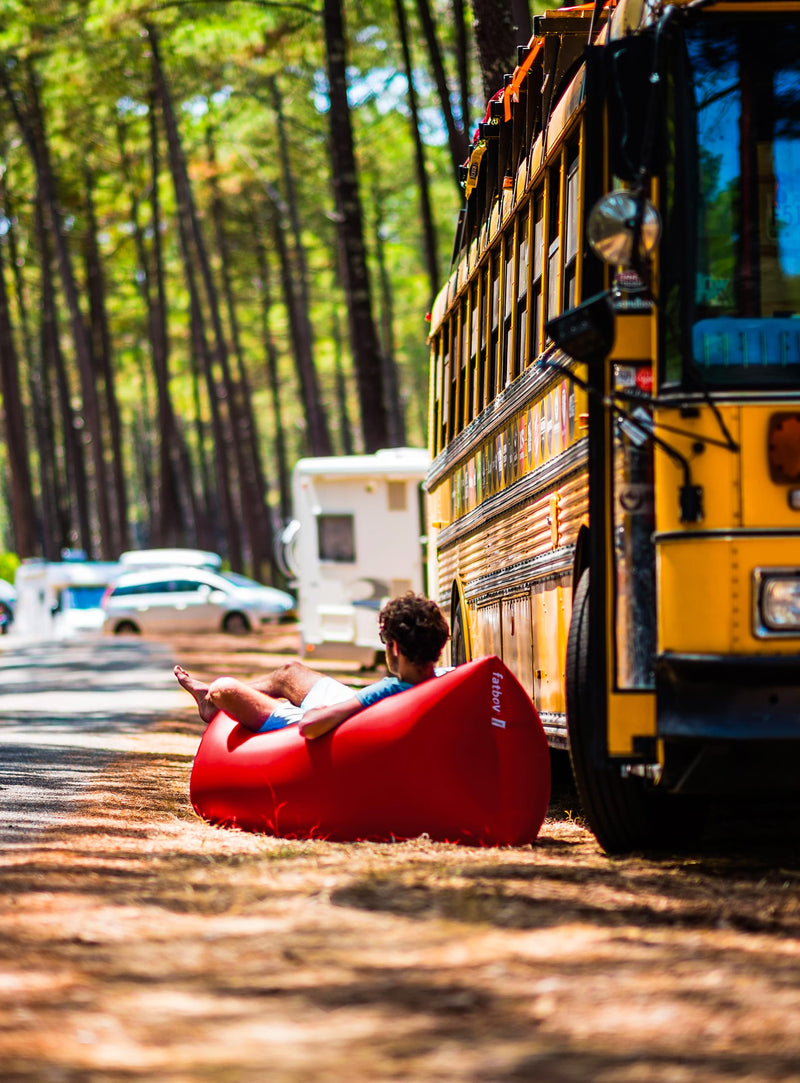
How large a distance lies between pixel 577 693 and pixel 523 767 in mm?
589

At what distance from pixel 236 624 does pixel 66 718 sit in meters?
21.7

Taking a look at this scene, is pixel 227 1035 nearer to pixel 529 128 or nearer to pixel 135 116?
pixel 529 128

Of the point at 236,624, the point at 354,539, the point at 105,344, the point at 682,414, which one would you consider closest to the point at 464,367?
the point at 682,414

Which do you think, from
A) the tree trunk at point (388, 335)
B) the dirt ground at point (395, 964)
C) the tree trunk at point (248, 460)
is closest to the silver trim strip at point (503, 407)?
the dirt ground at point (395, 964)

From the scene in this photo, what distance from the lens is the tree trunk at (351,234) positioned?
2266 centimetres

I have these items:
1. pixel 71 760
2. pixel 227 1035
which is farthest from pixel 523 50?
pixel 227 1035

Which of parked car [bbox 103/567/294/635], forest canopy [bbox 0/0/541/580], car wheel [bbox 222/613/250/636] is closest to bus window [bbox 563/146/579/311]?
forest canopy [bbox 0/0/541/580]

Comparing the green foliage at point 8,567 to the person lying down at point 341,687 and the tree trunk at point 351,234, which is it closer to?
the tree trunk at point 351,234

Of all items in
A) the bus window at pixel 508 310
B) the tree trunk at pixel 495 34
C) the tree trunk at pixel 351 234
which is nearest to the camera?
the bus window at pixel 508 310

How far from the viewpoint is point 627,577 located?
6.33 meters

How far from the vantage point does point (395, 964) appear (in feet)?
15.5

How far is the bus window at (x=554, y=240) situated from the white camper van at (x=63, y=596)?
1211 inches

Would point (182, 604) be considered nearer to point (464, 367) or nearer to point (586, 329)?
point (464, 367)

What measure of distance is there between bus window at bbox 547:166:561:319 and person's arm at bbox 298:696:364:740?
79.6 inches
